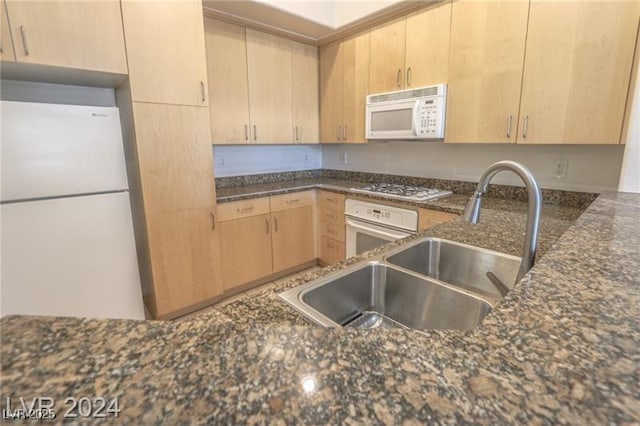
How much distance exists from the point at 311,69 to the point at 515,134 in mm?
2123

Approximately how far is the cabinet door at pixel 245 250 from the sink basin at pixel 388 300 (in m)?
1.78

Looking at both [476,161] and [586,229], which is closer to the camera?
[586,229]

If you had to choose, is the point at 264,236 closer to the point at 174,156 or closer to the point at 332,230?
the point at 332,230

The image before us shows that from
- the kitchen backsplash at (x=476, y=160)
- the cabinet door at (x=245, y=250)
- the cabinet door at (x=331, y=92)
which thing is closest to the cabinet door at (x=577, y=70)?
the kitchen backsplash at (x=476, y=160)

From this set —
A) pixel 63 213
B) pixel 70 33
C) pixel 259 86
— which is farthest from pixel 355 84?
pixel 63 213

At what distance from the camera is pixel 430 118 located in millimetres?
2408

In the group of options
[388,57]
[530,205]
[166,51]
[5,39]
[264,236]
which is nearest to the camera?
[530,205]

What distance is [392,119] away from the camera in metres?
2.65

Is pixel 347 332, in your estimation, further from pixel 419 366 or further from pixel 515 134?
pixel 515 134

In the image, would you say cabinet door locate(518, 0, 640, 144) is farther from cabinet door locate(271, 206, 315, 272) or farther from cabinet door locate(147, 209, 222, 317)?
cabinet door locate(147, 209, 222, 317)

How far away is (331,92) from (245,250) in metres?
1.86

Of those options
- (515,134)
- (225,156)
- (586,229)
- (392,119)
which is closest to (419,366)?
(586,229)

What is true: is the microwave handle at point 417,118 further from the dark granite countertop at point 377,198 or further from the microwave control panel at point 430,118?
the dark granite countertop at point 377,198

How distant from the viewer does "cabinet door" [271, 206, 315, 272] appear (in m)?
2.98
